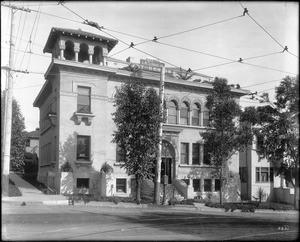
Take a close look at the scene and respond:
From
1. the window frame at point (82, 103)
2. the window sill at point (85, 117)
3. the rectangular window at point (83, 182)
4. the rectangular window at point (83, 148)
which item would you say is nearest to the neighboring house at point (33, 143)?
the rectangular window at point (83, 148)

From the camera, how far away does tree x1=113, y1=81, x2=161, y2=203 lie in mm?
22594

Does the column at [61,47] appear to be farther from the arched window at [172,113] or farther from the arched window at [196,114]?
the arched window at [196,114]

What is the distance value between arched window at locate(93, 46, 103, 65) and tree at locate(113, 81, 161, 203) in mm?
5807

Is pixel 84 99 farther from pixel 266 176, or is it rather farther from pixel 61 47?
pixel 266 176

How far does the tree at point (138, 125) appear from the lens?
22.6 meters

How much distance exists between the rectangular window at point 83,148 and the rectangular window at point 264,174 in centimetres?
1506

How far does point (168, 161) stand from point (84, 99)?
8.05 meters

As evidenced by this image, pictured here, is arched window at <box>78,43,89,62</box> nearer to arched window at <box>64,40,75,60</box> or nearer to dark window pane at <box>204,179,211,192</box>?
arched window at <box>64,40,75,60</box>

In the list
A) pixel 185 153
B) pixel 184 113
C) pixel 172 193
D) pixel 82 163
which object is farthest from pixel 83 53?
pixel 172 193

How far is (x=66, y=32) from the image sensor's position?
25812 mm

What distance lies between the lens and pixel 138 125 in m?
22.6

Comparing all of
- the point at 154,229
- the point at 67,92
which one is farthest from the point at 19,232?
the point at 67,92

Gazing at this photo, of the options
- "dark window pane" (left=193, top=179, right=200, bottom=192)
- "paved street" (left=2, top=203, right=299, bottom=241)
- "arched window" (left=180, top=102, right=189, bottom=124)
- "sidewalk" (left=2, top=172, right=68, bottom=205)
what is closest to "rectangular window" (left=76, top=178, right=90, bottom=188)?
"sidewalk" (left=2, top=172, right=68, bottom=205)

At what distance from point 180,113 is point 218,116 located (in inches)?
→ 200
